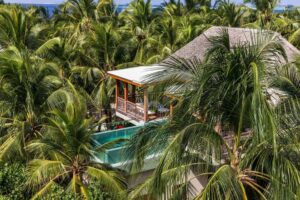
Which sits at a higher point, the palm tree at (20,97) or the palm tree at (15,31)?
the palm tree at (15,31)

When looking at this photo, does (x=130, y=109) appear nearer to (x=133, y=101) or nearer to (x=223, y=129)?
(x=133, y=101)

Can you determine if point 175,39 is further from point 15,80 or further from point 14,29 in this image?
point 15,80

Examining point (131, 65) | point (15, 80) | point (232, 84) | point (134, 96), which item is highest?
point (232, 84)

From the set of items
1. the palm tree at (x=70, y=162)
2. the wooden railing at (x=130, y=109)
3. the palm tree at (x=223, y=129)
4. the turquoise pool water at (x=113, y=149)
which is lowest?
the wooden railing at (x=130, y=109)

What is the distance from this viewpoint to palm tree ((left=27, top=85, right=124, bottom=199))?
9.70 m

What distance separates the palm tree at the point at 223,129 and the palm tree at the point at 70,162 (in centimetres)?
228

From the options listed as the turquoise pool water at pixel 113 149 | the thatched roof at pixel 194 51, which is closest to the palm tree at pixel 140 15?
the thatched roof at pixel 194 51

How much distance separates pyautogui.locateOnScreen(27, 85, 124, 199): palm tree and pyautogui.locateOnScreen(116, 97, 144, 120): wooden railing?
8.63 meters

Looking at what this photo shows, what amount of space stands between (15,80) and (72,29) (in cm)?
1629

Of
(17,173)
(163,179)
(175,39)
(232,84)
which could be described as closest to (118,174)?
(17,173)

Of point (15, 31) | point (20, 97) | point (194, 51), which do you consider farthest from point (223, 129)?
point (15, 31)

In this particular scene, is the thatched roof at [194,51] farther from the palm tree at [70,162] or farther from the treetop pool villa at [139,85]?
the palm tree at [70,162]

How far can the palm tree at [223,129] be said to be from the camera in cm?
667

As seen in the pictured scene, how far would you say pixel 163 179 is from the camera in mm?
7402
